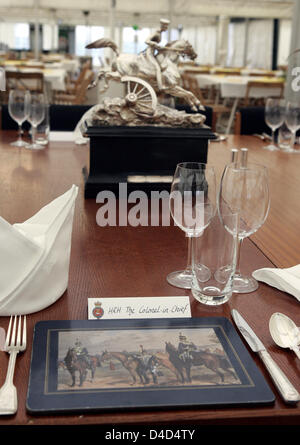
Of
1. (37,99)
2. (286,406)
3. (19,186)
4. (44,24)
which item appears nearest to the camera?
(286,406)

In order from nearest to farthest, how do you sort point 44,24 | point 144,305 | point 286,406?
point 286,406 < point 144,305 < point 44,24

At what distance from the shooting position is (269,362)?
0.63 m

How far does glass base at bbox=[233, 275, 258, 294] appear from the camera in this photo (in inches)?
34.0

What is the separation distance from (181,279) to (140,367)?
0.99 ft

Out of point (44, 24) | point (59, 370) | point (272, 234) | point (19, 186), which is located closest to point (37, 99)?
point (19, 186)

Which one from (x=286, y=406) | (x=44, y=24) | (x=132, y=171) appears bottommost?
(x=286, y=406)

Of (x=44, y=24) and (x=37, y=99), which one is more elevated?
(x=44, y=24)

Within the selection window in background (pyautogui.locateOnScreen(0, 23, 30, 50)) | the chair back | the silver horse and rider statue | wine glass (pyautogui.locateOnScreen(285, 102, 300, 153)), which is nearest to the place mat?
the silver horse and rider statue

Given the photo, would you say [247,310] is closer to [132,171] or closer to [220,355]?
[220,355]

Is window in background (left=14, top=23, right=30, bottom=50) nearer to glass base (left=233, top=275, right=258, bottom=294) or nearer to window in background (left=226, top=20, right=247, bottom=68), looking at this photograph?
window in background (left=226, top=20, right=247, bottom=68)

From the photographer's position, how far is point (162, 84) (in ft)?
5.00

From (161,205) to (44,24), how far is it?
2890 cm

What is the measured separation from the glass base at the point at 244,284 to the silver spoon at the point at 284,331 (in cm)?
13

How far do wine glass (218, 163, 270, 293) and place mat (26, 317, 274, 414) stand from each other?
0.23 meters
